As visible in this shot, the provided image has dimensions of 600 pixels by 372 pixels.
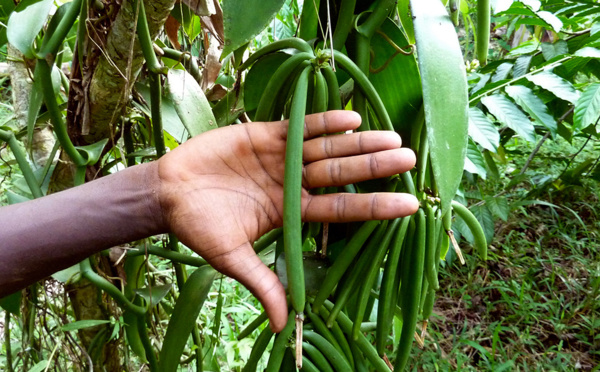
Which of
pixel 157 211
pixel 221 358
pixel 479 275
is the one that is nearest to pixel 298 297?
pixel 157 211

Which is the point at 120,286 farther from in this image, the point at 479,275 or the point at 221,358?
the point at 479,275

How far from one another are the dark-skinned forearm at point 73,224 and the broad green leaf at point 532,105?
743 mm

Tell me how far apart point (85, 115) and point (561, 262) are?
1667 mm

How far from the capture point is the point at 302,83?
1.76 ft

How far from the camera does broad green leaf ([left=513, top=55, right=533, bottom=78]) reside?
123cm

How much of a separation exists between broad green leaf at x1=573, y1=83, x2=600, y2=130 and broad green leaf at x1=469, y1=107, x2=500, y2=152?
0.18 meters

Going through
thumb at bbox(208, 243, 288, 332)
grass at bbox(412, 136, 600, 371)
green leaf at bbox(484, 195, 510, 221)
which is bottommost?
grass at bbox(412, 136, 600, 371)

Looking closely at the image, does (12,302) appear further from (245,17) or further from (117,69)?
(245,17)

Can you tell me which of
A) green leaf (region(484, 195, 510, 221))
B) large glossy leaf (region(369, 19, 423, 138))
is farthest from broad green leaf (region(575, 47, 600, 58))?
green leaf (region(484, 195, 510, 221))

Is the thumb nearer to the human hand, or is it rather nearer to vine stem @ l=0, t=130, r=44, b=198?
the human hand

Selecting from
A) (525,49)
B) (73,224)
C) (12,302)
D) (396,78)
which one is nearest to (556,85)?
(525,49)

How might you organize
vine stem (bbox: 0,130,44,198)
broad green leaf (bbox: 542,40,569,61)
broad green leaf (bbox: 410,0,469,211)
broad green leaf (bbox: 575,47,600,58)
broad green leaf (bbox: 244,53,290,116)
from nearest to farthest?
1. broad green leaf (bbox: 410,0,469,211)
2. broad green leaf (bbox: 244,53,290,116)
3. vine stem (bbox: 0,130,44,198)
4. broad green leaf (bbox: 575,47,600,58)
5. broad green leaf (bbox: 542,40,569,61)

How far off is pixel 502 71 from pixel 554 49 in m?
0.12

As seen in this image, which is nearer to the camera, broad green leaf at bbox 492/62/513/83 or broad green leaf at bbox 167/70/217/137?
broad green leaf at bbox 167/70/217/137
